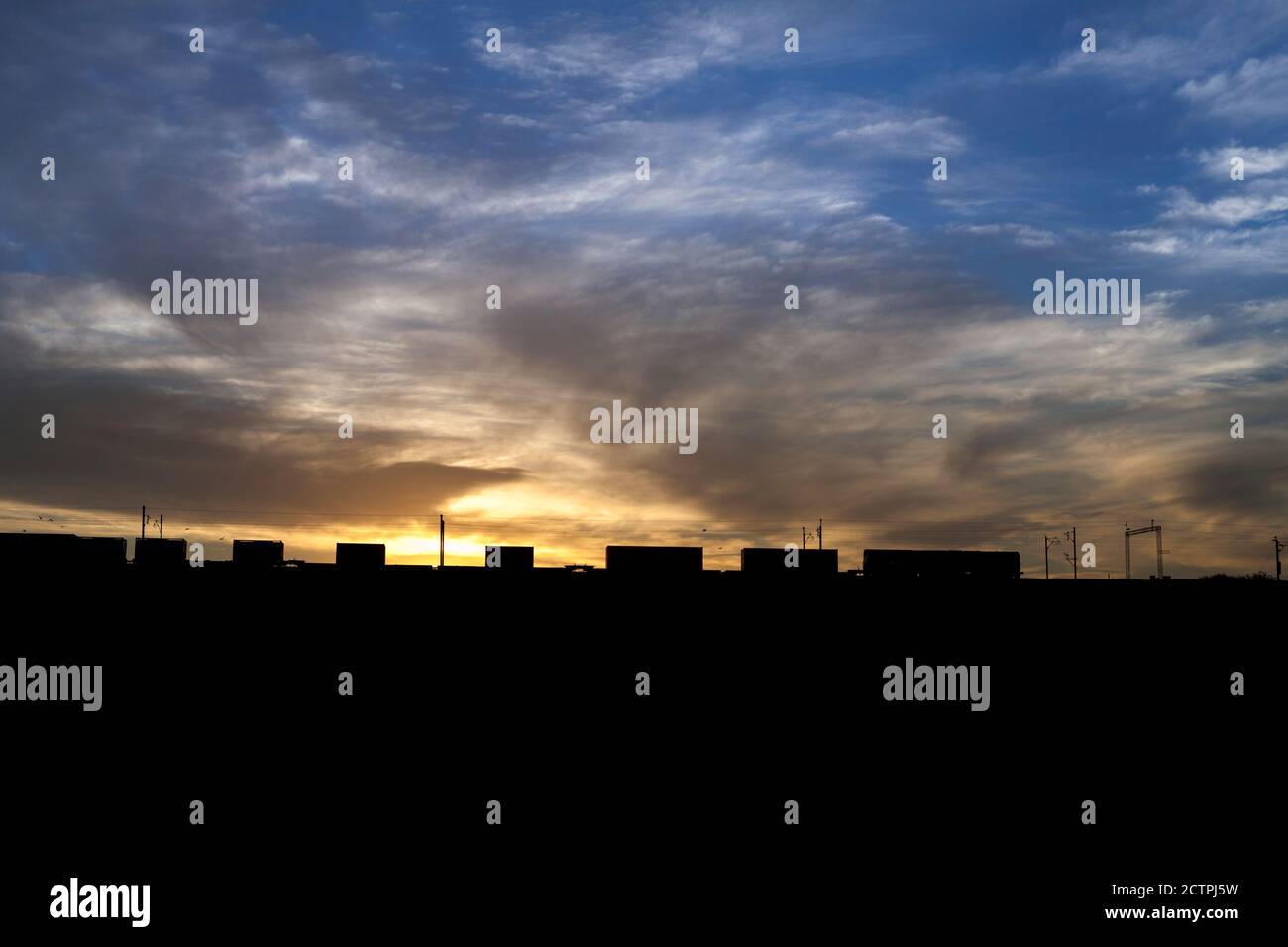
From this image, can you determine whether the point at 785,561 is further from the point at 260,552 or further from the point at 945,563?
the point at 260,552

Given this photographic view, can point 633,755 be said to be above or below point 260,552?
below

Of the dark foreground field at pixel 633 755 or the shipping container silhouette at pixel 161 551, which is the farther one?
the shipping container silhouette at pixel 161 551

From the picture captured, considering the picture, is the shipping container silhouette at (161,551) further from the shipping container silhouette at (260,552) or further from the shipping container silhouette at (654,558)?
the shipping container silhouette at (654,558)

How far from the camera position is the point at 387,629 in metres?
56.0

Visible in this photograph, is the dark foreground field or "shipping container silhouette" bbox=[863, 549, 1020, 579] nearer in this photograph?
the dark foreground field

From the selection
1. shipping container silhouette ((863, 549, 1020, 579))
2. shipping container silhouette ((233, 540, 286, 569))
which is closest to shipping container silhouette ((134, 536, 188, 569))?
shipping container silhouette ((233, 540, 286, 569))

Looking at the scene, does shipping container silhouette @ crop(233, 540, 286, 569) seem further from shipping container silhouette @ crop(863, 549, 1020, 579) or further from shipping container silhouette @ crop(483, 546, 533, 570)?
shipping container silhouette @ crop(863, 549, 1020, 579)

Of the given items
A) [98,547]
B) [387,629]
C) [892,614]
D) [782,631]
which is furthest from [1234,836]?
[98,547]

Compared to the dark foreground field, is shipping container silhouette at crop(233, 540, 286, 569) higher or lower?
higher

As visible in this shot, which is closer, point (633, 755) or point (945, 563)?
point (633, 755)

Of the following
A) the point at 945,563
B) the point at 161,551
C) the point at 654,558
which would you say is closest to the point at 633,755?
the point at 654,558

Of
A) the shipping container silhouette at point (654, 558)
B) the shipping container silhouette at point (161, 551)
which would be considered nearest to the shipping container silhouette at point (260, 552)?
the shipping container silhouette at point (161, 551)

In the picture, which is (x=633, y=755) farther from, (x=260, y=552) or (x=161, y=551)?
(x=161, y=551)
